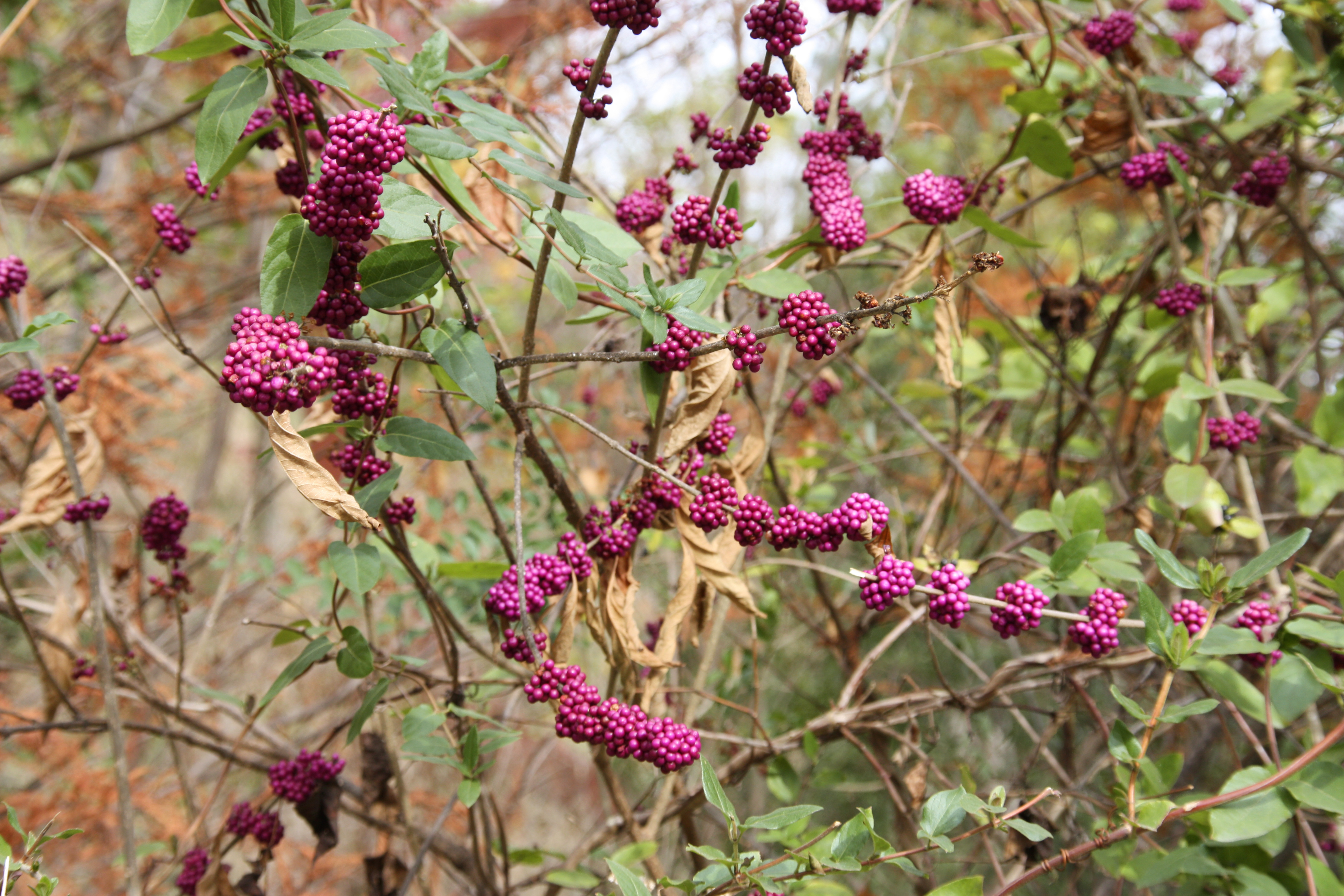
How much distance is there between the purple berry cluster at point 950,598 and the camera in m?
1.04

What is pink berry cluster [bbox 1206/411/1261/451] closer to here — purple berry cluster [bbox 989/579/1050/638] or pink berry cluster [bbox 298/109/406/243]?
purple berry cluster [bbox 989/579/1050/638]

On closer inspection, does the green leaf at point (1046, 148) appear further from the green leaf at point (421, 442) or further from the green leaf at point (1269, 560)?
the green leaf at point (421, 442)

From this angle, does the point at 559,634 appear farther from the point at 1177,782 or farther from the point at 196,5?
the point at 1177,782

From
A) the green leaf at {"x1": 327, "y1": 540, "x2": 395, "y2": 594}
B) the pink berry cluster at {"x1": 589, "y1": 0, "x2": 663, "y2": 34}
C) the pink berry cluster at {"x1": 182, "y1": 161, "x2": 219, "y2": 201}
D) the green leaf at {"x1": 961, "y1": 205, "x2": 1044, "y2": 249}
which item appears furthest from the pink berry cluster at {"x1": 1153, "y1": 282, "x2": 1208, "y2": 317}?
the pink berry cluster at {"x1": 182, "y1": 161, "x2": 219, "y2": 201}

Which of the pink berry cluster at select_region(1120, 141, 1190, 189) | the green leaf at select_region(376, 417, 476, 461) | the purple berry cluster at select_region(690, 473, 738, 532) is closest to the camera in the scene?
the green leaf at select_region(376, 417, 476, 461)

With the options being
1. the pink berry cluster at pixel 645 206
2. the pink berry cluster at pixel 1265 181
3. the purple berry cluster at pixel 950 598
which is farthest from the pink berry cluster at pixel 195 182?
the pink berry cluster at pixel 1265 181

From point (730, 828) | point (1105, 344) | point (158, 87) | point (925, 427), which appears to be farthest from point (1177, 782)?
point (158, 87)

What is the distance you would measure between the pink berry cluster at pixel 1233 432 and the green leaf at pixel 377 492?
1476 mm

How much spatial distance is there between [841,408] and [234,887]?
2648mm

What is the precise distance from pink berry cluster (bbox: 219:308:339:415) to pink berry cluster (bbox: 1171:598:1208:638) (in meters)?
1.18

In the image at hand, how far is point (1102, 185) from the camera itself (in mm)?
3535

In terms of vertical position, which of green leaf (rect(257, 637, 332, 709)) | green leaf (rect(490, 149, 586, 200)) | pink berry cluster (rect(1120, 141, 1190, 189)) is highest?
green leaf (rect(490, 149, 586, 200))

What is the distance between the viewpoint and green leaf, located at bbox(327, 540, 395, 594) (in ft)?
3.37

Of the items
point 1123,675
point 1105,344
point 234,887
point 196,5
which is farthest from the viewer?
Result: point 1123,675
